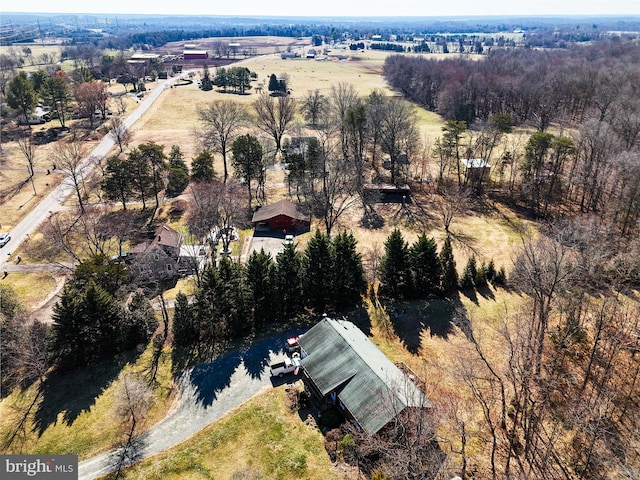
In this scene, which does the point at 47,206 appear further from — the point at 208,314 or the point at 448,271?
the point at 448,271

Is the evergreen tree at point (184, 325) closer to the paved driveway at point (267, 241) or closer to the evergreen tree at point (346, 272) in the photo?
the evergreen tree at point (346, 272)

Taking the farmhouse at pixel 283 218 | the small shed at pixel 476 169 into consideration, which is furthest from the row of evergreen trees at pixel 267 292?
the small shed at pixel 476 169

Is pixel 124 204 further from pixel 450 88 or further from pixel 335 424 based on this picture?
pixel 450 88

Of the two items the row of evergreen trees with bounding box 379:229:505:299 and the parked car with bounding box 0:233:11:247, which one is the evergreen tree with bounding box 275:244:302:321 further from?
the parked car with bounding box 0:233:11:247

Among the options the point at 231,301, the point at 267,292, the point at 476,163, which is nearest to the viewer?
the point at 231,301

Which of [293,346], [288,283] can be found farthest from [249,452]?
[288,283]
